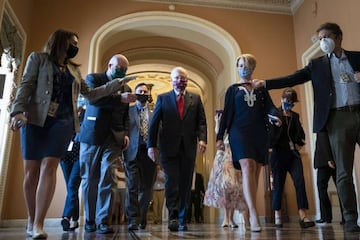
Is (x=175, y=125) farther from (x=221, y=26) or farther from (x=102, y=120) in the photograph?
(x=221, y=26)

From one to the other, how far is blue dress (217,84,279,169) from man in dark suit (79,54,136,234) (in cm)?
76

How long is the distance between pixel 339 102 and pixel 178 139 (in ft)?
4.20

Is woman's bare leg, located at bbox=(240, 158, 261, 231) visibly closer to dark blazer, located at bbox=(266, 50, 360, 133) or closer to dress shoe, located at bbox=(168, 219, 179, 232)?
dark blazer, located at bbox=(266, 50, 360, 133)

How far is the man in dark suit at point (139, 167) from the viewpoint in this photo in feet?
10.7

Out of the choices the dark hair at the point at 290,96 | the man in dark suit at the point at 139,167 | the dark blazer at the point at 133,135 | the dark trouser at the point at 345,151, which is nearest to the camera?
the dark trouser at the point at 345,151

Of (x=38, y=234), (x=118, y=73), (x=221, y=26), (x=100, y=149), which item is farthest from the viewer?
(x=221, y=26)

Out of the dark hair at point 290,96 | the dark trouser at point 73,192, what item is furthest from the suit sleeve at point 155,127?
the dark hair at point 290,96

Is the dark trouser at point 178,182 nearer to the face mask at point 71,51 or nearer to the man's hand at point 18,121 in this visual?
the face mask at point 71,51

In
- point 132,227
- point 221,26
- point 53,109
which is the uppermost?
point 221,26

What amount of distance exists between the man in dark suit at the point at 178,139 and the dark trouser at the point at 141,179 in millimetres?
406

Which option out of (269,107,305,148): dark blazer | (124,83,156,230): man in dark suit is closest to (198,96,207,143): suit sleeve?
(124,83,156,230): man in dark suit

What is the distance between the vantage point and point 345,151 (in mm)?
2430

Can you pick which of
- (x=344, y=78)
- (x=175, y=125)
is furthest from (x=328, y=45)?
(x=175, y=125)

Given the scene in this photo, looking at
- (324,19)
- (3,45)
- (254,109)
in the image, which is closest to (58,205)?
(3,45)
